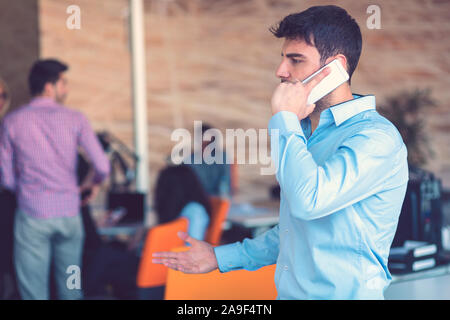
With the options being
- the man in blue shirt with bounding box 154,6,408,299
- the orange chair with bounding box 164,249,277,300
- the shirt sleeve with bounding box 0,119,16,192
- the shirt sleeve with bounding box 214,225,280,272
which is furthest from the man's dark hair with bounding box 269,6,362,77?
the shirt sleeve with bounding box 0,119,16,192

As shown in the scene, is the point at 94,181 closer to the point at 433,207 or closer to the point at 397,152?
the point at 433,207

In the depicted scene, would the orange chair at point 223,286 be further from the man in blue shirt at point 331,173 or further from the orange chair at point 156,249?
the orange chair at point 156,249

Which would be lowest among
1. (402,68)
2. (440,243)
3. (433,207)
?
(440,243)

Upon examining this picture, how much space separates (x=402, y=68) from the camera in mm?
6441

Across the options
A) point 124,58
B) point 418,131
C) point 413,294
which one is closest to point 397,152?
point 413,294

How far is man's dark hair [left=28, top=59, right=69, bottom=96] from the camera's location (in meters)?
2.93

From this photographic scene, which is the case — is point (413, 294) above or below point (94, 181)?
below

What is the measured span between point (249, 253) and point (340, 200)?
439mm

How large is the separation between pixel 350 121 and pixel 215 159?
361 centimetres

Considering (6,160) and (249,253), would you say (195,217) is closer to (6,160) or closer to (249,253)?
(6,160)

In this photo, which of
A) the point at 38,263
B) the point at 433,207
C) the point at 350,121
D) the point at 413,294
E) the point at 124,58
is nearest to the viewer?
the point at 350,121

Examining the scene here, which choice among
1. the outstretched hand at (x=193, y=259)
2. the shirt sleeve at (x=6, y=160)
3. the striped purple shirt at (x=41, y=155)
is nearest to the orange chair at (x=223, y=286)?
the outstretched hand at (x=193, y=259)

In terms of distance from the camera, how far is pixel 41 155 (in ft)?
9.33

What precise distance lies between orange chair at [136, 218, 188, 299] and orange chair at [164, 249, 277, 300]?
844 millimetres
